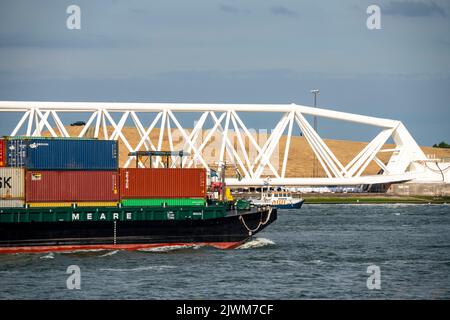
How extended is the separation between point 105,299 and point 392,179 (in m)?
110

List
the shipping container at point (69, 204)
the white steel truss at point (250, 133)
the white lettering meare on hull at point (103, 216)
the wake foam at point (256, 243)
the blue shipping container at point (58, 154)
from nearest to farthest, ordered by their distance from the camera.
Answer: the blue shipping container at point (58, 154) → the white lettering meare on hull at point (103, 216) → the shipping container at point (69, 204) → the wake foam at point (256, 243) → the white steel truss at point (250, 133)

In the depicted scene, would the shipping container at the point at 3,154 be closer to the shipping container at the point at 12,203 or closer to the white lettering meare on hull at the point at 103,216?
the shipping container at the point at 12,203

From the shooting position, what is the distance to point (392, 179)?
6225 inches

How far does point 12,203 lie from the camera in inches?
2803

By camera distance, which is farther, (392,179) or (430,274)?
(392,179)

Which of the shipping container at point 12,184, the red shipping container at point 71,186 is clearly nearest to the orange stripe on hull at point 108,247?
the red shipping container at point 71,186

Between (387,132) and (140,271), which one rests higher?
(387,132)

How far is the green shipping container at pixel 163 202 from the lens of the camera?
242 ft

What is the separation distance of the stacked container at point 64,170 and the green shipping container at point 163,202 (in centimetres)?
114

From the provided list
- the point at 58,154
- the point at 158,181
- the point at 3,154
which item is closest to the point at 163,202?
the point at 158,181

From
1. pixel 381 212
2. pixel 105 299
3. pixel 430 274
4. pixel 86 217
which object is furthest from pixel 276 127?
pixel 105 299

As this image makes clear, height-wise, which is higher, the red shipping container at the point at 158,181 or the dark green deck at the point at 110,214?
the red shipping container at the point at 158,181

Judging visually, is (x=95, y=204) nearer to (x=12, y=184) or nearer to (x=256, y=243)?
(x=12, y=184)
